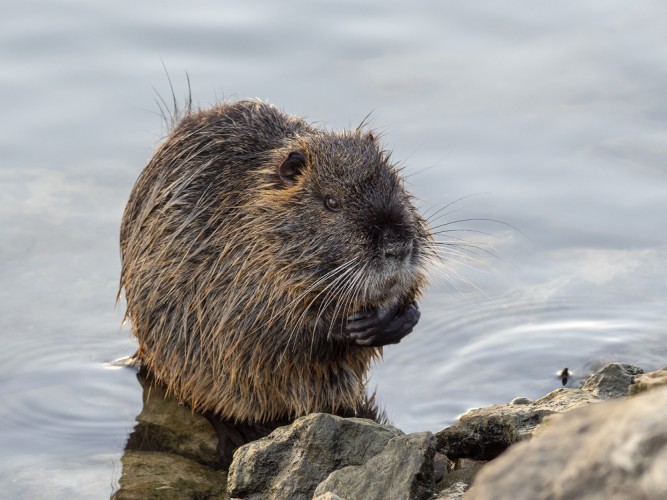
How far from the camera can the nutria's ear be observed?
5121mm

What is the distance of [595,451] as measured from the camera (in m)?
2.10

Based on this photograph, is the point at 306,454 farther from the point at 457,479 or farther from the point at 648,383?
the point at 648,383

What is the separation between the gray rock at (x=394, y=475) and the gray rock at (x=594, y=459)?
57.1 inches

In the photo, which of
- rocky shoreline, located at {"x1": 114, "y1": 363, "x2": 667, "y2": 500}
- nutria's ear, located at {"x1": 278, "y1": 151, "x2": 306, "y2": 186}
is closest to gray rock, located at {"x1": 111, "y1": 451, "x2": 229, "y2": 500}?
rocky shoreline, located at {"x1": 114, "y1": 363, "x2": 667, "y2": 500}

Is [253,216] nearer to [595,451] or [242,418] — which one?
[242,418]

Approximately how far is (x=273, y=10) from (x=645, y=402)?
22.7 feet

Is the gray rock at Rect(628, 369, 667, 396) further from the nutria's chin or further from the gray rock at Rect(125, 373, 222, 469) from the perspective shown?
the gray rock at Rect(125, 373, 222, 469)

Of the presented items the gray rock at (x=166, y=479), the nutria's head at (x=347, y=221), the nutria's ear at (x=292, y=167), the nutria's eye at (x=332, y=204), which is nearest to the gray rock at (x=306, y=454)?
the gray rock at (x=166, y=479)

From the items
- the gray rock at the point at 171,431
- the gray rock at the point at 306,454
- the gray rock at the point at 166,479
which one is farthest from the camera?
the gray rock at the point at 171,431

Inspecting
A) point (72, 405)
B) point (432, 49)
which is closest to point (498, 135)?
point (432, 49)

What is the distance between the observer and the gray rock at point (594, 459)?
2012mm

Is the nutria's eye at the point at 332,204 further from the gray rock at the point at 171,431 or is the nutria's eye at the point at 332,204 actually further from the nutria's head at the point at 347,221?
the gray rock at the point at 171,431

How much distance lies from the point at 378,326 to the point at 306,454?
1.00 metres

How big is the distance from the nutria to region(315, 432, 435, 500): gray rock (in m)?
1.05
